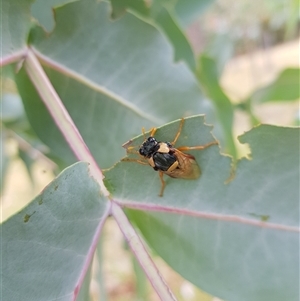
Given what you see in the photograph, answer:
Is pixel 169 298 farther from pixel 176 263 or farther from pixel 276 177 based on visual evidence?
pixel 276 177

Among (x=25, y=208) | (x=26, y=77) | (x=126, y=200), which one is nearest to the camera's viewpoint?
(x=25, y=208)

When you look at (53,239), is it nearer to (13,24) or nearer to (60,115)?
(60,115)

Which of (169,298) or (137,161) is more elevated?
(137,161)

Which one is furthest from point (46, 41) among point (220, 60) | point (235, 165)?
point (220, 60)

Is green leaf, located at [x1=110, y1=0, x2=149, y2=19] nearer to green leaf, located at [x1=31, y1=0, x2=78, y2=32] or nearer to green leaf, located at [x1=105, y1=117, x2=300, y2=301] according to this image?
green leaf, located at [x1=31, y1=0, x2=78, y2=32]

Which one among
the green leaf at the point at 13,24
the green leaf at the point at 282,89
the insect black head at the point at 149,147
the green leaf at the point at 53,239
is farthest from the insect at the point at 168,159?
the green leaf at the point at 282,89
